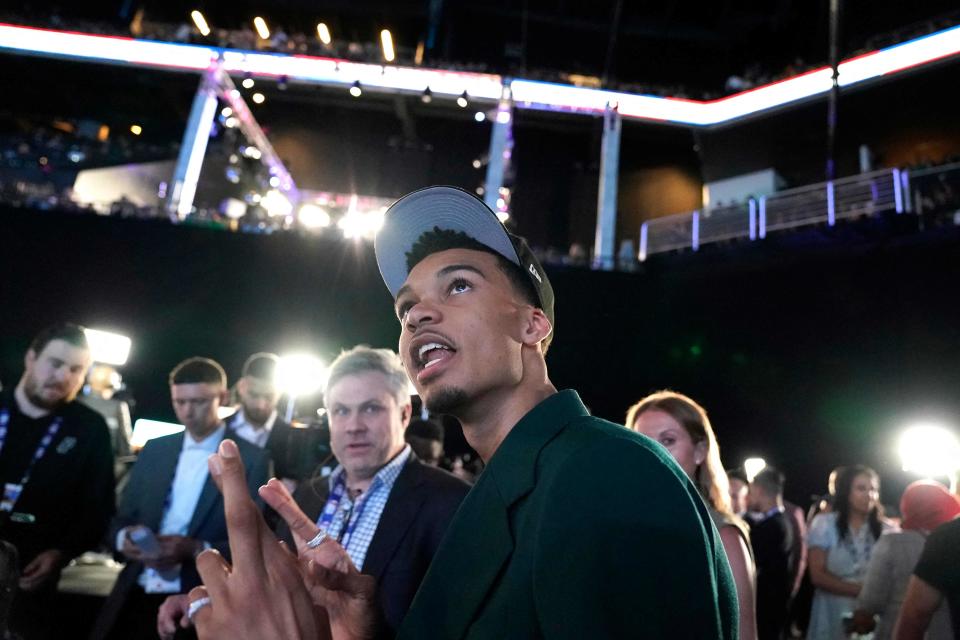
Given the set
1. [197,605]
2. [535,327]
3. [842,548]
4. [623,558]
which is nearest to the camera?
[623,558]

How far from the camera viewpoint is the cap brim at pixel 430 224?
1.60 metres

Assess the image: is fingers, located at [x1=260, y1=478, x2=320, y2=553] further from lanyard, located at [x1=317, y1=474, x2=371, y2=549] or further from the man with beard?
the man with beard

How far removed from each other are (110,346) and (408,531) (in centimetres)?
1051

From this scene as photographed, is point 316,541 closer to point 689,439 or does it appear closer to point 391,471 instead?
point 391,471

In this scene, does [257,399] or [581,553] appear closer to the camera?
[581,553]

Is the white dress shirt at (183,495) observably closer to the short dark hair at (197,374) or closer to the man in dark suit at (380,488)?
the short dark hair at (197,374)

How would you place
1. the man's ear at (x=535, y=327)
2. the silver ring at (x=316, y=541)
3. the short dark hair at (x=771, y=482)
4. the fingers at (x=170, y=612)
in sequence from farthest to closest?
1. the short dark hair at (x=771, y=482)
2. the fingers at (x=170, y=612)
3. the man's ear at (x=535, y=327)
4. the silver ring at (x=316, y=541)

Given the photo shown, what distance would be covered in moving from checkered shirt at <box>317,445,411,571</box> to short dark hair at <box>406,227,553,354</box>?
1.19 m

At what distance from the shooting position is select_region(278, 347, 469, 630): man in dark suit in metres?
2.28

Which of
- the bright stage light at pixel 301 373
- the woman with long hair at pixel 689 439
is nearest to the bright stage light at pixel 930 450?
the woman with long hair at pixel 689 439

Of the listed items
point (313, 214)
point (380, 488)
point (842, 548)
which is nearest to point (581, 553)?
point (380, 488)

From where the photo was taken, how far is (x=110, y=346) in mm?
10578

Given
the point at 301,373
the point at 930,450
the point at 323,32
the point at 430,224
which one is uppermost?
the point at 323,32

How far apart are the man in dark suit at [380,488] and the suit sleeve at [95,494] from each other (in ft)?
5.04
